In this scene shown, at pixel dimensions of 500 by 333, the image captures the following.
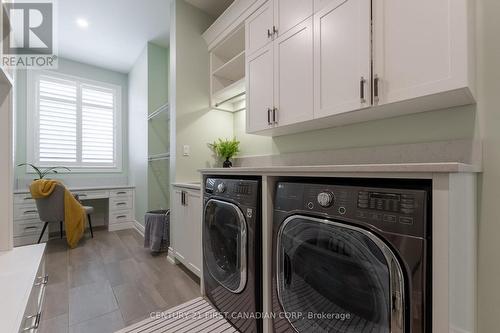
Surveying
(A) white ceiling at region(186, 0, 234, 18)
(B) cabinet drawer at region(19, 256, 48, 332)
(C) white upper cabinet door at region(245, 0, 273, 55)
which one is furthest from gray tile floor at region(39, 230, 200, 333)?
(A) white ceiling at region(186, 0, 234, 18)

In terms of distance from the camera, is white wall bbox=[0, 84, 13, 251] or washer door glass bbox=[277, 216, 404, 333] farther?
white wall bbox=[0, 84, 13, 251]

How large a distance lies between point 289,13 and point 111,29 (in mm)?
2728

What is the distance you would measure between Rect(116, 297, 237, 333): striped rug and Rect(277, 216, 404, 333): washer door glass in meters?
0.67

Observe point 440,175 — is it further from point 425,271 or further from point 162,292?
point 162,292

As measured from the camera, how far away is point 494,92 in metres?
0.97

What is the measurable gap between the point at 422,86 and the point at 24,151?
15.8ft

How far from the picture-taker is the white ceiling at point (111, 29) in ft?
8.57

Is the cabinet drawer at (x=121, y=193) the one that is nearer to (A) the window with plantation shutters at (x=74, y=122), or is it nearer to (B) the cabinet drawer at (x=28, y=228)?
(A) the window with plantation shutters at (x=74, y=122)

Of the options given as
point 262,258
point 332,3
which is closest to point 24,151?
point 262,258

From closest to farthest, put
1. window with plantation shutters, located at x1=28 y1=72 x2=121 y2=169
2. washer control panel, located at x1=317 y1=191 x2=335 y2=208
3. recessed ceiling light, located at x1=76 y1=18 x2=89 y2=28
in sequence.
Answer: washer control panel, located at x1=317 y1=191 x2=335 y2=208, recessed ceiling light, located at x1=76 y1=18 x2=89 y2=28, window with plantation shutters, located at x1=28 y1=72 x2=121 y2=169

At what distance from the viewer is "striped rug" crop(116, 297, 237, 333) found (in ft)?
4.68

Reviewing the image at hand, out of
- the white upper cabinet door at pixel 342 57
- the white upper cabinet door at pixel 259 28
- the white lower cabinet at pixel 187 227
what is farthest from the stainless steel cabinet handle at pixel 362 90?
the white lower cabinet at pixel 187 227

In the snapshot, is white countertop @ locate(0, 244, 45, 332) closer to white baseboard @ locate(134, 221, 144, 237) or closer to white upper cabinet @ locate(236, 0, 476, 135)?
white upper cabinet @ locate(236, 0, 476, 135)

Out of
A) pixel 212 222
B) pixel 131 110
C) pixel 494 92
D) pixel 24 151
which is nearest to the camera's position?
pixel 494 92
